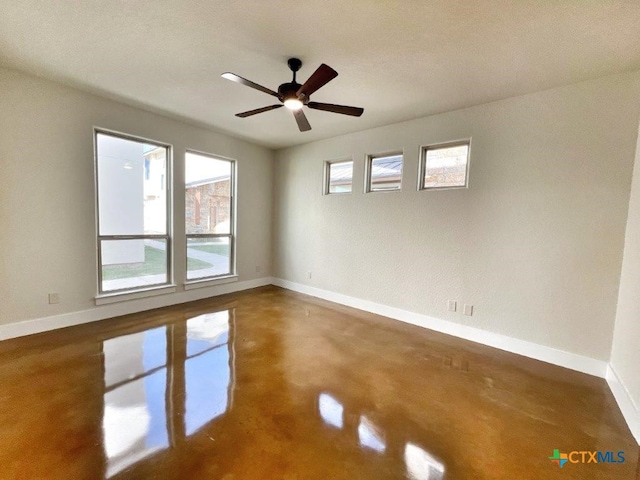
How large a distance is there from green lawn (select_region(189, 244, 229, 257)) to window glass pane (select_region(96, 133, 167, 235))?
2.03ft

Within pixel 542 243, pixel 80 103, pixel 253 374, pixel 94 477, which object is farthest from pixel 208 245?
pixel 542 243

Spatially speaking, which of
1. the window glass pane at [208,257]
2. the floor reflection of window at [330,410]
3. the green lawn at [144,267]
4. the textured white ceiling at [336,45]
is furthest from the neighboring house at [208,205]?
the floor reflection of window at [330,410]

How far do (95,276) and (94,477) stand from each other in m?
2.76

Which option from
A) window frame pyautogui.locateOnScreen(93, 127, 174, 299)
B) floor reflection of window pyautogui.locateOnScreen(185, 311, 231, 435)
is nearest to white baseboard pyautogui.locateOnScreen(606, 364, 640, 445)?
floor reflection of window pyautogui.locateOnScreen(185, 311, 231, 435)

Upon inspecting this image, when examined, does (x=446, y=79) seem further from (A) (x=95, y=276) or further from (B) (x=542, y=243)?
(A) (x=95, y=276)

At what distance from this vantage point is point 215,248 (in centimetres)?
481

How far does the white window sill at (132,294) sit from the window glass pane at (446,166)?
407cm

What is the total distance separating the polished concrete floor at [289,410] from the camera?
1.47m

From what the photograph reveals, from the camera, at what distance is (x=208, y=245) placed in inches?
185

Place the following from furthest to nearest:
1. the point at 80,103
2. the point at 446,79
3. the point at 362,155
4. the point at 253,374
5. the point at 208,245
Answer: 1. the point at 208,245
2. the point at 362,155
3. the point at 80,103
4. the point at 446,79
5. the point at 253,374

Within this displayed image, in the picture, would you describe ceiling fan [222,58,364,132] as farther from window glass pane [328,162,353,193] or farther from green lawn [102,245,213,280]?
green lawn [102,245,213,280]

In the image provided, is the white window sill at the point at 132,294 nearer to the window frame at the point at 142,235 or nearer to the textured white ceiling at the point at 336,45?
the window frame at the point at 142,235

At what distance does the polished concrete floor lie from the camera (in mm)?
1466

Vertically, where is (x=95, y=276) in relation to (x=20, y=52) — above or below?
below
